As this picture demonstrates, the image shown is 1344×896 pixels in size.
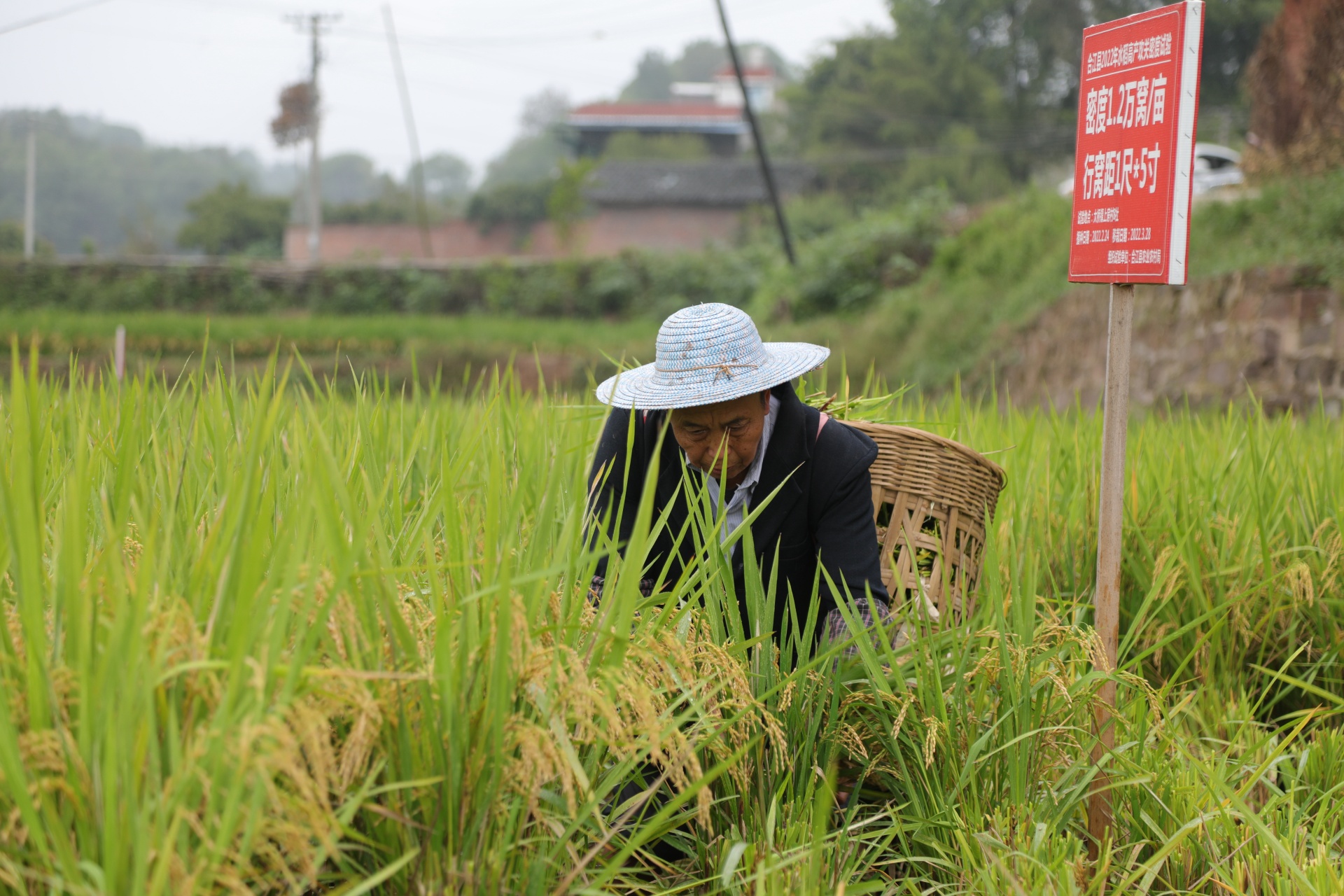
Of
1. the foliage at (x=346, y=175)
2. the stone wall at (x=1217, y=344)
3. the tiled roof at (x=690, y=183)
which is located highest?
the foliage at (x=346, y=175)

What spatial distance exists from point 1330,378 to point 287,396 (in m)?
6.33

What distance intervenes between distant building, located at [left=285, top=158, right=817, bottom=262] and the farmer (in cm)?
2920

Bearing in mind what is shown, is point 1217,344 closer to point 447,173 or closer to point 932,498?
point 932,498

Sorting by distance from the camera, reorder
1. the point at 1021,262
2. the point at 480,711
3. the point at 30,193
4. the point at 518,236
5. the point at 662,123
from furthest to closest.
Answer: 1. the point at 662,123
2. the point at 518,236
3. the point at 30,193
4. the point at 1021,262
5. the point at 480,711

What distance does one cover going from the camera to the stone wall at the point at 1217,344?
6.25 metres

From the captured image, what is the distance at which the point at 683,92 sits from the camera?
222 ft

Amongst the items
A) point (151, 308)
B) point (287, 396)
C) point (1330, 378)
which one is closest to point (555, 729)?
point (287, 396)

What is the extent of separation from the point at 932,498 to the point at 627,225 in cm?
3123

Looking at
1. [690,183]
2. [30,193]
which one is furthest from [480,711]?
[30,193]

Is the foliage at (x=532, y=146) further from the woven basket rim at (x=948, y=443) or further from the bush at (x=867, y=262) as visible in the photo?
the woven basket rim at (x=948, y=443)

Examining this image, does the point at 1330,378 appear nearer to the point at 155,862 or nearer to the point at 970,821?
the point at 970,821

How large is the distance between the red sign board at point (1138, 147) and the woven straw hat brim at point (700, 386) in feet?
2.18

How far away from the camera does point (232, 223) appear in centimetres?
3659

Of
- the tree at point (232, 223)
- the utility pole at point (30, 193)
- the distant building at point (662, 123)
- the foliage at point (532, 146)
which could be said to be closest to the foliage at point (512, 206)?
the tree at point (232, 223)
